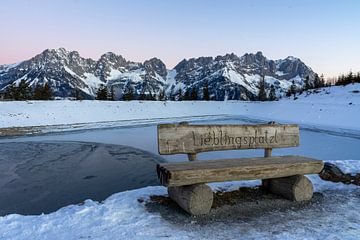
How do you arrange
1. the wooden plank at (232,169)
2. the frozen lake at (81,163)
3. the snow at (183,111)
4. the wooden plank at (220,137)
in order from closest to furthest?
the wooden plank at (232,169) → the wooden plank at (220,137) → the frozen lake at (81,163) → the snow at (183,111)

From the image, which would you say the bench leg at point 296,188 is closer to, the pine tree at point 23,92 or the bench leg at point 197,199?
the bench leg at point 197,199

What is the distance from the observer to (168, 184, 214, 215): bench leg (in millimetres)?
3524

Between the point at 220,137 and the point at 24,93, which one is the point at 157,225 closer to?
the point at 220,137

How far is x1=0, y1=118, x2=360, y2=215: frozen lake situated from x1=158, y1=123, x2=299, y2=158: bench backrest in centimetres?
163

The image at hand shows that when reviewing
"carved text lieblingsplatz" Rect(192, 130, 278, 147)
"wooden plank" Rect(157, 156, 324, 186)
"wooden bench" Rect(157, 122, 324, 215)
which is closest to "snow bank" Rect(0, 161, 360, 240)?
"wooden bench" Rect(157, 122, 324, 215)

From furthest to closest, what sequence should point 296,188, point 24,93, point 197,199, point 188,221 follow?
point 24,93 → point 296,188 → point 197,199 → point 188,221

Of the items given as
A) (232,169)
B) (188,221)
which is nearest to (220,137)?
(232,169)

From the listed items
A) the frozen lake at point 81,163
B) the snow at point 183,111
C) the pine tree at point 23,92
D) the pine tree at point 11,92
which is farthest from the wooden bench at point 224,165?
the pine tree at point 11,92

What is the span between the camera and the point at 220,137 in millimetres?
4293

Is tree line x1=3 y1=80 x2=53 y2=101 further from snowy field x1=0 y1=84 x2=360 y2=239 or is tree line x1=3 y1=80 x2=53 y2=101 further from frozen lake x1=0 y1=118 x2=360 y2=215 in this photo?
snowy field x1=0 y1=84 x2=360 y2=239

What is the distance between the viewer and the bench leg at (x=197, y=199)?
11.6ft

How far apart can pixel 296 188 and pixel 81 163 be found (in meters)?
4.91

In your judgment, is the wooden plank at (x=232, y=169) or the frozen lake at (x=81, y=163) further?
the frozen lake at (x=81, y=163)

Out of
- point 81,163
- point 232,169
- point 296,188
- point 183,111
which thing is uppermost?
point 232,169
